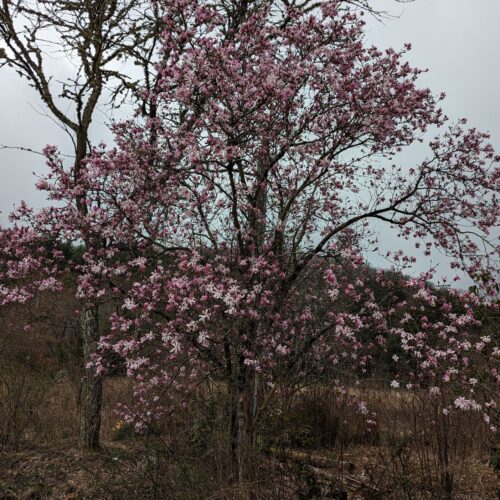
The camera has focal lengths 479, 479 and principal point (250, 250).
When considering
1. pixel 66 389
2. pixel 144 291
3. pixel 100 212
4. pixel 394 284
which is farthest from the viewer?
pixel 66 389

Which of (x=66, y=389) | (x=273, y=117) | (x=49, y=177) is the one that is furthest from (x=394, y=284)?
(x=66, y=389)

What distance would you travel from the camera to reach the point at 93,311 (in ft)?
21.3

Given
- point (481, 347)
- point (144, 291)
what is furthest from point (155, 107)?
point (481, 347)

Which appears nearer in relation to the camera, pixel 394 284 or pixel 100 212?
pixel 100 212

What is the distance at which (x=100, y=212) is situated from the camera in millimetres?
5547

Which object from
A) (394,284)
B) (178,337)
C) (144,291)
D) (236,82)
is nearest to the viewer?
(178,337)

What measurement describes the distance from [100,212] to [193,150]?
144 cm

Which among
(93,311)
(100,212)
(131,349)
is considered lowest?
(131,349)

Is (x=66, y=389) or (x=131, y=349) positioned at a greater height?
(x=131, y=349)

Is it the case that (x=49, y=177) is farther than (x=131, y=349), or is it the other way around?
(x=49, y=177)

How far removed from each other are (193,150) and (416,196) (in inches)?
126

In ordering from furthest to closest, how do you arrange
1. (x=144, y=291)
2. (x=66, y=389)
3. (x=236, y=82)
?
(x=66, y=389) → (x=236, y=82) → (x=144, y=291)

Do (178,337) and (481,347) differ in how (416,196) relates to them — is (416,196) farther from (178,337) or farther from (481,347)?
(178,337)

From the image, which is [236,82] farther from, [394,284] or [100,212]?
[394,284]
